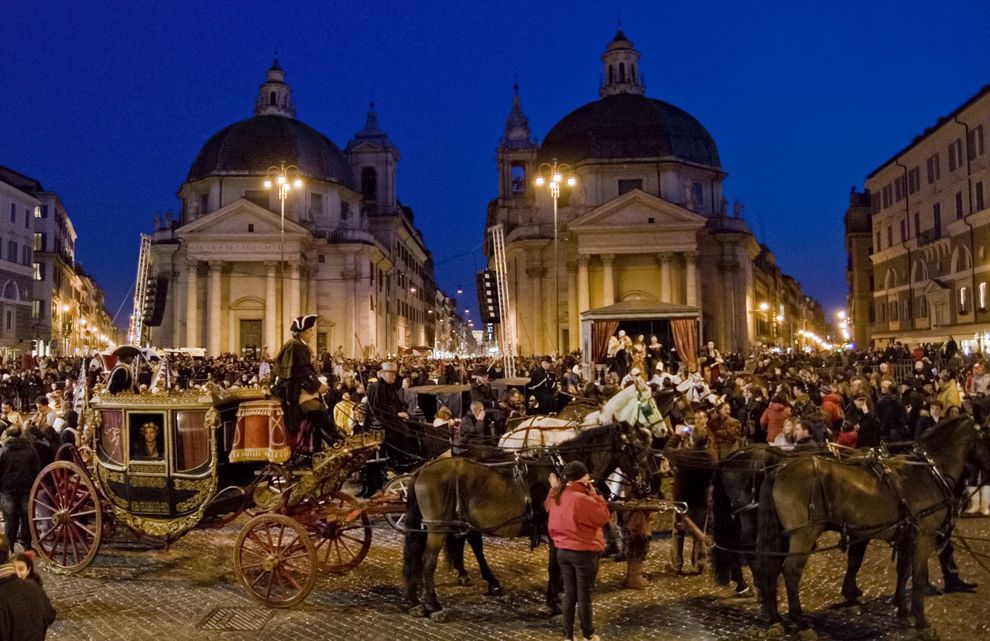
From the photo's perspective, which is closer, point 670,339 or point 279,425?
point 279,425

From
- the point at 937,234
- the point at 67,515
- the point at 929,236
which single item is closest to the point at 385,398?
Result: the point at 67,515

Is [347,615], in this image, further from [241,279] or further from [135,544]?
[241,279]

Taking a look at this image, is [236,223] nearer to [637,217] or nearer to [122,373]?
[637,217]

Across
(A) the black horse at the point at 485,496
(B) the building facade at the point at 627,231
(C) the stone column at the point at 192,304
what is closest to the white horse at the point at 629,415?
(A) the black horse at the point at 485,496

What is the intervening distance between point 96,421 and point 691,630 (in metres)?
6.67

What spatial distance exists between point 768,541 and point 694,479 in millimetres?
1548

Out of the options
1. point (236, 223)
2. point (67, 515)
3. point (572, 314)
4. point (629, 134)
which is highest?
point (629, 134)

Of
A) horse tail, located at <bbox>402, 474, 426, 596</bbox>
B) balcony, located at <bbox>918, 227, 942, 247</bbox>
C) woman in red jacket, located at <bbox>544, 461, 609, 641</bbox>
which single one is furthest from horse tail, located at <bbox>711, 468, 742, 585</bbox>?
balcony, located at <bbox>918, 227, 942, 247</bbox>

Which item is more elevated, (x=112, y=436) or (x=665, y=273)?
(x=665, y=273)

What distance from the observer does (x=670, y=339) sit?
29.8m

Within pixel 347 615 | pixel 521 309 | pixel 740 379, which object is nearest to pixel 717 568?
pixel 347 615

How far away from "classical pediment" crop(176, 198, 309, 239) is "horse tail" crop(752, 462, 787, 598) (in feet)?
154

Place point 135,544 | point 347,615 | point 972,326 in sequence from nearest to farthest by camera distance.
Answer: point 347,615, point 135,544, point 972,326

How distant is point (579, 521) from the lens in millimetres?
5980
